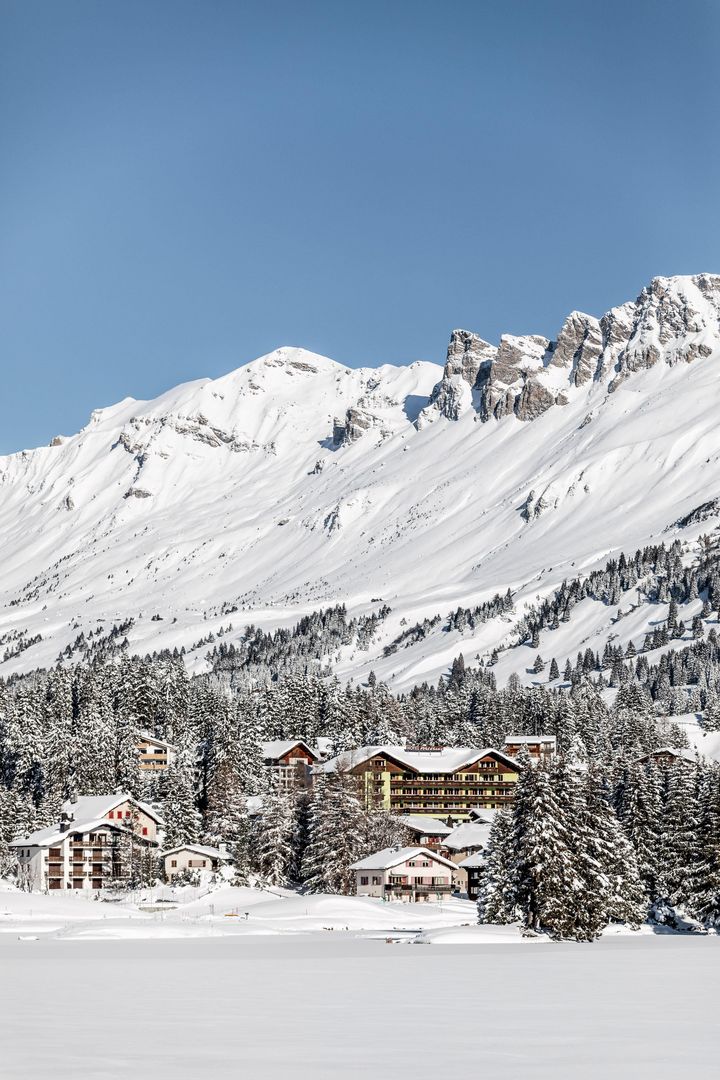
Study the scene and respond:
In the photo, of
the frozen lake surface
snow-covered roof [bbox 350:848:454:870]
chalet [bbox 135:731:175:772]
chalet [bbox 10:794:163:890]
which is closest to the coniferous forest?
snow-covered roof [bbox 350:848:454:870]

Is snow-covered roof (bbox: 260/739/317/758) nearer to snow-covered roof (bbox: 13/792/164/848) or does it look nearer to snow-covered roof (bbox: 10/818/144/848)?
snow-covered roof (bbox: 13/792/164/848)

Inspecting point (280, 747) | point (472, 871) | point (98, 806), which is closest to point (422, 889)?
point (472, 871)

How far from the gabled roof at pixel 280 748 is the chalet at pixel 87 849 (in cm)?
3051

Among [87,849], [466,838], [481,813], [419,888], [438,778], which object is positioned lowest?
[419,888]

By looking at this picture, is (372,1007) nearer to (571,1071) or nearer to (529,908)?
(571,1071)

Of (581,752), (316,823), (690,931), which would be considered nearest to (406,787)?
(581,752)

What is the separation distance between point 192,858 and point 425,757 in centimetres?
4445

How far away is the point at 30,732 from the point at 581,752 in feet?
231

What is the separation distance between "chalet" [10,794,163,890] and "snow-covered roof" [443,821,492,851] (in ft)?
102

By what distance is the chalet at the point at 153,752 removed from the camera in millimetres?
172500

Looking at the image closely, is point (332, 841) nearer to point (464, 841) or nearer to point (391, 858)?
point (391, 858)

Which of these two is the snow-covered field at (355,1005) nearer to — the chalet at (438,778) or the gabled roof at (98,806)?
the gabled roof at (98,806)

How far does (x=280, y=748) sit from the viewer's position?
174500 mm

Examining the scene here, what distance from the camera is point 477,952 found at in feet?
Answer: 244
